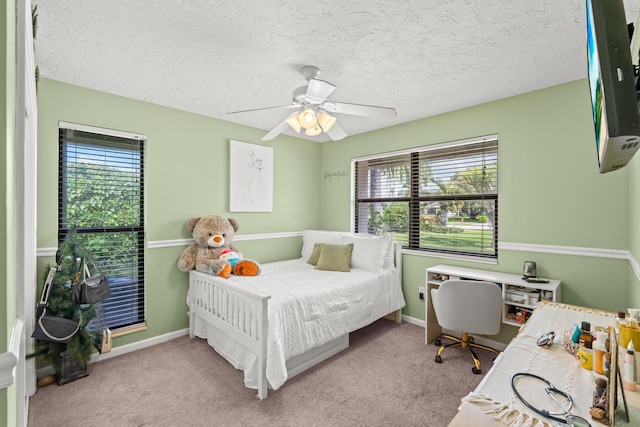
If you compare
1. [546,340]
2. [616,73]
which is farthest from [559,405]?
[616,73]

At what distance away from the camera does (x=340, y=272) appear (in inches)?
128

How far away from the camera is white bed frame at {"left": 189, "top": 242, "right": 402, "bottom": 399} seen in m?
2.11

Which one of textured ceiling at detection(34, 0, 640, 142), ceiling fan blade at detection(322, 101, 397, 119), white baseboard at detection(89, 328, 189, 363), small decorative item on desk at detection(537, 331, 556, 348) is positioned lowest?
white baseboard at detection(89, 328, 189, 363)

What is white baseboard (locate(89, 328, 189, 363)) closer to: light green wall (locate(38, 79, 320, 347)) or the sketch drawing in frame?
light green wall (locate(38, 79, 320, 347))

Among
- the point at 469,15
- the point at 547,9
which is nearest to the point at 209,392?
the point at 469,15

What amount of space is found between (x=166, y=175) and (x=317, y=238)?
1946 millimetres

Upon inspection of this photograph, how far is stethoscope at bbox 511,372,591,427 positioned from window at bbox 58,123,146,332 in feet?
10.1

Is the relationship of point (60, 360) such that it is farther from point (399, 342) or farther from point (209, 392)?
point (399, 342)

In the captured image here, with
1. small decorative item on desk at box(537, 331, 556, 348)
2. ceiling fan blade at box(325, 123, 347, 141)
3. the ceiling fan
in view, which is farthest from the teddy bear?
small decorative item on desk at box(537, 331, 556, 348)

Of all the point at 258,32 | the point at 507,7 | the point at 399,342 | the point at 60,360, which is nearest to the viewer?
the point at 507,7

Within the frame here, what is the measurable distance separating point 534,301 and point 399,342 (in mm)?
1258

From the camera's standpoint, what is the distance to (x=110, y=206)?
2.71 m

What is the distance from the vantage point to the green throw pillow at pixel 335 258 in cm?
332

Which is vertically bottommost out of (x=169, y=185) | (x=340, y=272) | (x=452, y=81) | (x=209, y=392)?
(x=209, y=392)
